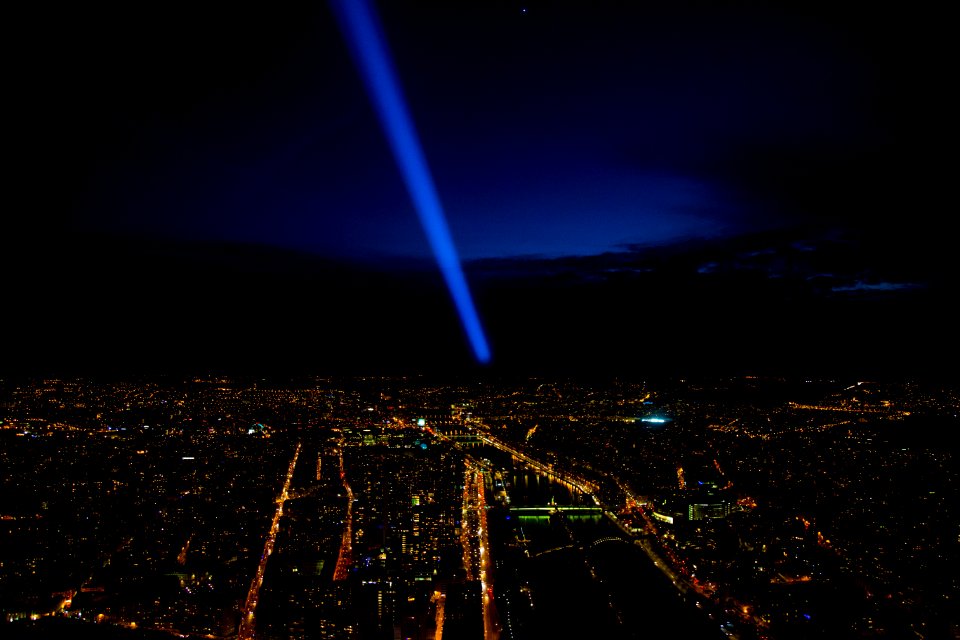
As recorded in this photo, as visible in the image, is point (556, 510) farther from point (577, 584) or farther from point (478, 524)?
point (577, 584)

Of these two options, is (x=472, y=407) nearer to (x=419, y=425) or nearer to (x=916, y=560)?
(x=419, y=425)

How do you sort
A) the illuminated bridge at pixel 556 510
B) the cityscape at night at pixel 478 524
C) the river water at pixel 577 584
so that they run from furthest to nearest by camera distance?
1. the illuminated bridge at pixel 556 510
2. the cityscape at night at pixel 478 524
3. the river water at pixel 577 584

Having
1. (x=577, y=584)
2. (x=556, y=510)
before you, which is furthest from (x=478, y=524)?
(x=577, y=584)

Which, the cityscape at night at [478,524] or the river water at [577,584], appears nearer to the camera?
the river water at [577,584]

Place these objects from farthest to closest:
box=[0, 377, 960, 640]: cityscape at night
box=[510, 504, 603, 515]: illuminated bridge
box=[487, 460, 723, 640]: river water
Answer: box=[510, 504, 603, 515]: illuminated bridge
box=[0, 377, 960, 640]: cityscape at night
box=[487, 460, 723, 640]: river water

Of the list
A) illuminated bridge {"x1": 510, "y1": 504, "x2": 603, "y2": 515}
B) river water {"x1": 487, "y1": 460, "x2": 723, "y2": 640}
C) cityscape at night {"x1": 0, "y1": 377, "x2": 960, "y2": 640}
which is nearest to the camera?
river water {"x1": 487, "y1": 460, "x2": 723, "y2": 640}

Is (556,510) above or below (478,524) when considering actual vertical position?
below

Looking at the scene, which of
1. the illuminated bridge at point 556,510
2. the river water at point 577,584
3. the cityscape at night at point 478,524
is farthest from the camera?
the illuminated bridge at point 556,510

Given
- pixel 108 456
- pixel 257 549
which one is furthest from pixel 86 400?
pixel 257 549
